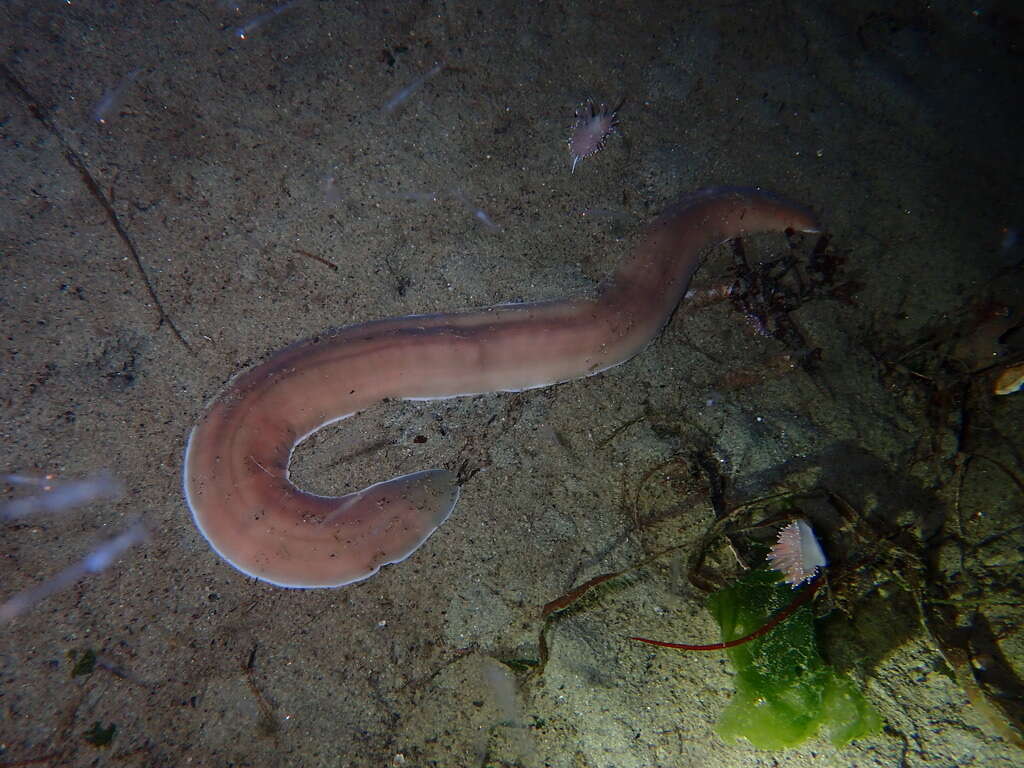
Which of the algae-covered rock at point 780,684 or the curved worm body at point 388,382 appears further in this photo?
the curved worm body at point 388,382

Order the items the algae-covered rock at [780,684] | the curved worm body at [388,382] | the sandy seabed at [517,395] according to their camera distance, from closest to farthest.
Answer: the algae-covered rock at [780,684]
the sandy seabed at [517,395]
the curved worm body at [388,382]

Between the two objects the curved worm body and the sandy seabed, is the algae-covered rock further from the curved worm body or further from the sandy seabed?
the curved worm body

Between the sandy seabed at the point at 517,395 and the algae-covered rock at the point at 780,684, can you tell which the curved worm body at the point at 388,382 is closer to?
the sandy seabed at the point at 517,395

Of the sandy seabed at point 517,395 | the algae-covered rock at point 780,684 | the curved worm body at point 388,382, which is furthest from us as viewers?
the curved worm body at point 388,382

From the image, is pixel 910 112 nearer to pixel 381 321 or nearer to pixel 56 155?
pixel 381 321

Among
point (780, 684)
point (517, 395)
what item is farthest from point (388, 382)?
point (780, 684)

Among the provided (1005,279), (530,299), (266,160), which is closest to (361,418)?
(530,299)

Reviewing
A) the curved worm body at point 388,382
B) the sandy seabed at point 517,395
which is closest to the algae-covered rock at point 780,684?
the sandy seabed at point 517,395
